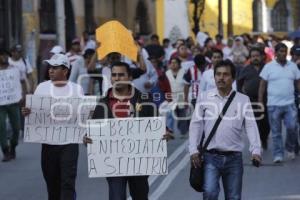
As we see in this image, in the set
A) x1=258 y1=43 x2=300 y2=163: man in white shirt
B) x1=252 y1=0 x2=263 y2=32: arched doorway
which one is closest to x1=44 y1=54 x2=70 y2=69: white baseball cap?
x1=258 y1=43 x2=300 y2=163: man in white shirt

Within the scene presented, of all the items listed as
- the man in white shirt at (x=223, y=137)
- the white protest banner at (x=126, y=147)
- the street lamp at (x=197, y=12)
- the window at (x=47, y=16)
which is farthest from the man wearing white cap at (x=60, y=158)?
the street lamp at (x=197, y=12)

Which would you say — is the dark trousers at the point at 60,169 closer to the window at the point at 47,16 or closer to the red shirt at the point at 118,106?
the red shirt at the point at 118,106

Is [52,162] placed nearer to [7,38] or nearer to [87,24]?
[7,38]

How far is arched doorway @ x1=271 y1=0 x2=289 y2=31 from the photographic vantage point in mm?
56062

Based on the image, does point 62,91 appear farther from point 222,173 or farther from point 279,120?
point 279,120

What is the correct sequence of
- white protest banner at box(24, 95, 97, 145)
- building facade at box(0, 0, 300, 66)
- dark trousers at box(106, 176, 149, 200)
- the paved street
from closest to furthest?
dark trousers at box(106, 176, 149, 200), white protest banner at box(24, 95, 97, 145), the paved street, building facade at box(0, 0, 300, 66)

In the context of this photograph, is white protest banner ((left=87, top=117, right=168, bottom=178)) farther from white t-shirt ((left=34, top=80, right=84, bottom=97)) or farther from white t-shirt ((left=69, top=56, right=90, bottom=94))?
white t-shirt ((left=69, top=56, right=90, bottom=94))

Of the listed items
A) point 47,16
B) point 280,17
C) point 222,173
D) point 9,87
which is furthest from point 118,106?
point 280,17

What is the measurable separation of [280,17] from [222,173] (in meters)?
49.3

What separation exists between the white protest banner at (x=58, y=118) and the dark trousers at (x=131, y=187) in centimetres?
101

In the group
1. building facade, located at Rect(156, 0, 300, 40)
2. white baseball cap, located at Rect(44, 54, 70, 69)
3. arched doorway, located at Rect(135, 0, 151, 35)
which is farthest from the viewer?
building facade, located at Rect(156, 0, 300, 40)

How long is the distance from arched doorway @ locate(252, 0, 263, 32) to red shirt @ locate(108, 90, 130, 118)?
4594cm

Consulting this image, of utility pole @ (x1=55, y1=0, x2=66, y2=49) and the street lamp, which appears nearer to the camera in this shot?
utility pole @ (x1=55, y1=0, x2=66, y2=49)

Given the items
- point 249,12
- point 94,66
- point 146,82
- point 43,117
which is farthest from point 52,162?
point 249,12
